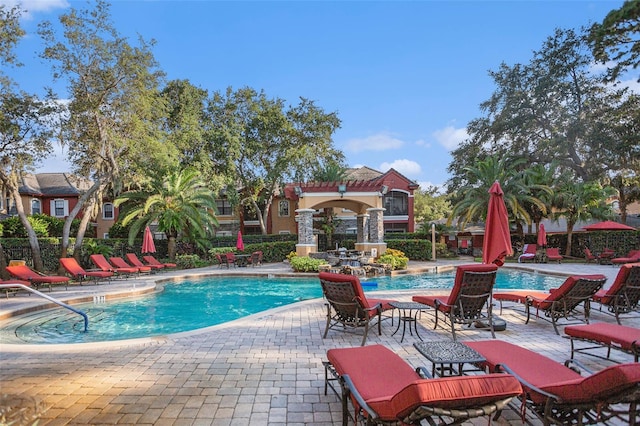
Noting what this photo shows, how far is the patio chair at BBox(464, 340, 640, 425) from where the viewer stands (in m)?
2.47

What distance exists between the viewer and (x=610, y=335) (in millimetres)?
4434

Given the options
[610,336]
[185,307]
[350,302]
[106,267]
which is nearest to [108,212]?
[106,267]

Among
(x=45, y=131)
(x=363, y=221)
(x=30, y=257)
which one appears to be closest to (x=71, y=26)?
(x=45, y=131)

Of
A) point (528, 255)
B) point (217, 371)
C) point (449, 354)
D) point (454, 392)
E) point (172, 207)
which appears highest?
point (172, 207)

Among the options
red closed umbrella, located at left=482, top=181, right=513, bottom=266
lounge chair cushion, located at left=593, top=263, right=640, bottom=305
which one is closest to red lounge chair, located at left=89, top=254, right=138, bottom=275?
red closed umbrella, located at left=482, top=181, right=513, bottom=266

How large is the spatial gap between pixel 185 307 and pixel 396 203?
25430 millimetres

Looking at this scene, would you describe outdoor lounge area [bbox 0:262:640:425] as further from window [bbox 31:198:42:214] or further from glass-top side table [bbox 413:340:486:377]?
window [bbox 31:198:42:214]

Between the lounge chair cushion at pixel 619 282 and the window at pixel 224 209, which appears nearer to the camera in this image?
the lounge chair cushion at pixel 619 282

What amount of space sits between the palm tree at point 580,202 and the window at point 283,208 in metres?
20.6

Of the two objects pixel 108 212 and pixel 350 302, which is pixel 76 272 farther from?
pixel 108 212

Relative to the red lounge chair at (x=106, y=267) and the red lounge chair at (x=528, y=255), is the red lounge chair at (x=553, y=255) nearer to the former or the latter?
the red lounge chair at (x=528, y=255)

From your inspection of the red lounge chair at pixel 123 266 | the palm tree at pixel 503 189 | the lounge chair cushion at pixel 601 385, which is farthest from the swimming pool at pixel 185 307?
the lounge chair cushion at pixel 601 385

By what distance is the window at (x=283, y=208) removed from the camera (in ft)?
114

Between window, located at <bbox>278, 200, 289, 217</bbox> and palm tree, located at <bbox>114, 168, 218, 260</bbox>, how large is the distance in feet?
38.5
